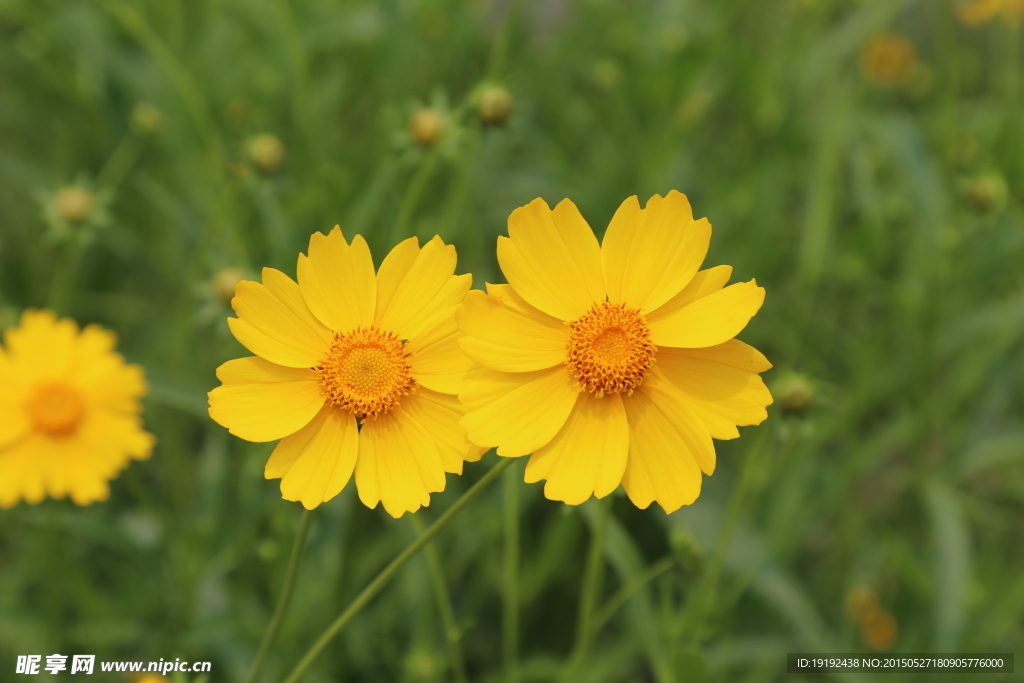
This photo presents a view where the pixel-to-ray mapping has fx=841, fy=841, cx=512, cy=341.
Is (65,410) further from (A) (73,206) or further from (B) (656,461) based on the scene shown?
(B) (656,461)

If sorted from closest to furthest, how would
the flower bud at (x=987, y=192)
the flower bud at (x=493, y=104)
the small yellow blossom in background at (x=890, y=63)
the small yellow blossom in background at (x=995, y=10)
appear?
1. the flower bud at (x=493, y=104)
2. the flower bud at (x=987, y=192)
3. the small yellow blossom in background at (x=995, y=10)
4. the small yellow blossom in background at (x=890, y=63)

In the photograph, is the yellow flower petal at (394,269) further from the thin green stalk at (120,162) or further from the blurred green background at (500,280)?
the thin green stalk at (120,162)

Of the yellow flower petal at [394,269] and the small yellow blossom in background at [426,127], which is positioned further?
the small yellow blossom in background at [426,127]

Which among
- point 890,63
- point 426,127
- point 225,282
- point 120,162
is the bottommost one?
point 225,282

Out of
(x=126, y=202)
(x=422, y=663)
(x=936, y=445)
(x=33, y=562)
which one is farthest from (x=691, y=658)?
(x=126, y=202)

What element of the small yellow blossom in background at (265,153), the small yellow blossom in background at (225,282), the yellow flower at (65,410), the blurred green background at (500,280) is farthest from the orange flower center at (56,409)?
the small yellow blossom in background at (265,153)

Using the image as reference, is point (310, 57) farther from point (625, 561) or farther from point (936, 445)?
point (936, 445)

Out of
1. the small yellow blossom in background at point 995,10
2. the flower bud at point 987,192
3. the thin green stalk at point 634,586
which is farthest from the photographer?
the small yellow blossom in background at point 995,10

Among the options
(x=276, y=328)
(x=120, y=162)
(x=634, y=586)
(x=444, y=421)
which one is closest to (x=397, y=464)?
(x=444, y=421)
